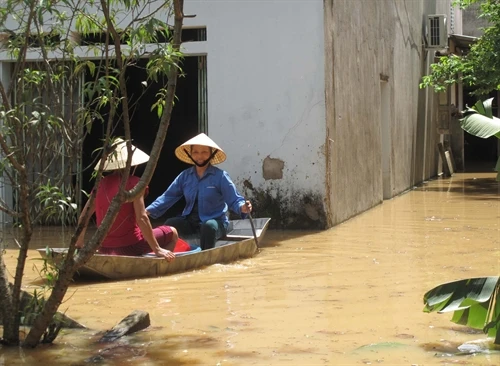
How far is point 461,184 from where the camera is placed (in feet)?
Answer: 63.5

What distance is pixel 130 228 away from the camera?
26.0 ft

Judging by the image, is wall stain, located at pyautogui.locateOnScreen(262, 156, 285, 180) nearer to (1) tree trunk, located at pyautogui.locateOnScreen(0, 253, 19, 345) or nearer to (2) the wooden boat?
(2) the wooden boat

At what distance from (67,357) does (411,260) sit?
4407 millimetres

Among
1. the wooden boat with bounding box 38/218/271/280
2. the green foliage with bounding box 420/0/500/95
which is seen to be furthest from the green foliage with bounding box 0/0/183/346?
the green foliage with bounding box 420/0/500/95

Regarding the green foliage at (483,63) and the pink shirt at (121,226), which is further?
the green foliage at (483,63)

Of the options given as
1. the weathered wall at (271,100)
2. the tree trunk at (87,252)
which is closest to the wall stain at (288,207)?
the weathered wall at (271,100)

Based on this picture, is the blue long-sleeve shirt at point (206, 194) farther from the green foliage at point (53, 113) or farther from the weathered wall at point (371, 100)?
the green foliage at point (53, 113)

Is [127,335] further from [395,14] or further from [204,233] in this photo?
[395,14]

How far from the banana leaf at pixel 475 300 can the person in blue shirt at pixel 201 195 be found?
406 cm

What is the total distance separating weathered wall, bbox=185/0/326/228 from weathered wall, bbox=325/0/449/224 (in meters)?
0.22

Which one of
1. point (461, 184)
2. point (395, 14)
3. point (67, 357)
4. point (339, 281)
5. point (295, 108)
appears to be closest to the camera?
point (67, 357)

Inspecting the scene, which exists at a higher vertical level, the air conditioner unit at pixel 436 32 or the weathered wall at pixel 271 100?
the air conditioner unit at pixel 436 32

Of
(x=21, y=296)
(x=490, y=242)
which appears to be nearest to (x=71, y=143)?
(x=21, y=296)

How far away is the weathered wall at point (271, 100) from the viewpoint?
11.1 m
